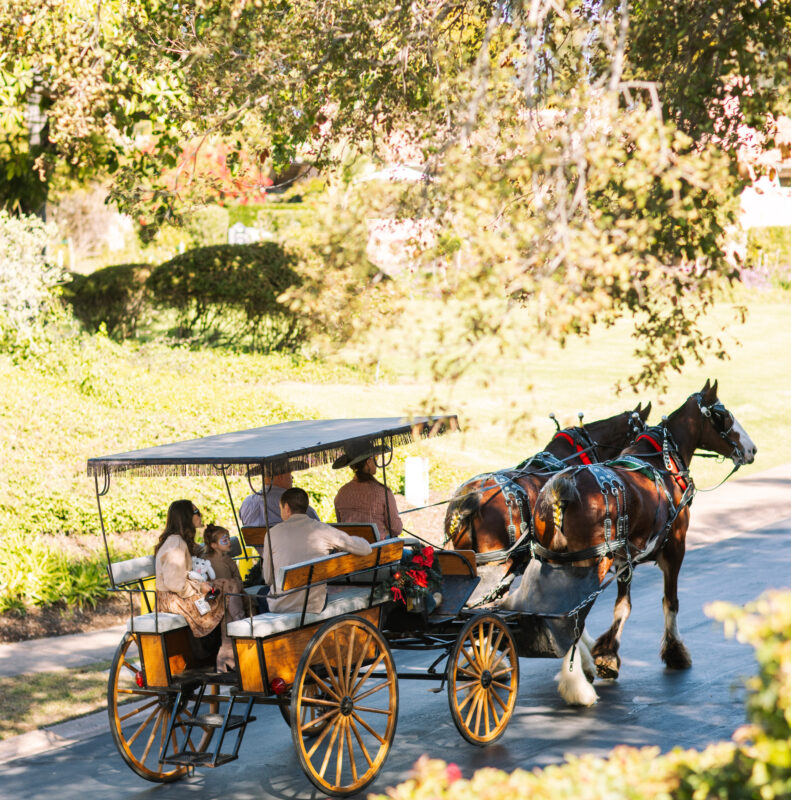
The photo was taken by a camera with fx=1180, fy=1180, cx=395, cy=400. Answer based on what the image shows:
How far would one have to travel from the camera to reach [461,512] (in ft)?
29.1

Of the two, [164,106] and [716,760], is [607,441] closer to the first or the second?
[716,760]

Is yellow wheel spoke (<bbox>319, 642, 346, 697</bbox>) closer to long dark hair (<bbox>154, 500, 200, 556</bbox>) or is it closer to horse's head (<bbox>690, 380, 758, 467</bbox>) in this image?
long dark hair (<bbox>154, 500, 200, 556</bbox>)

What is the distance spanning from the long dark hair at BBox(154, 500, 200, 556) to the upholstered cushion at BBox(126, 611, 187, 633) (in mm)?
390

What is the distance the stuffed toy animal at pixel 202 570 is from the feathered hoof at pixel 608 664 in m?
3.15

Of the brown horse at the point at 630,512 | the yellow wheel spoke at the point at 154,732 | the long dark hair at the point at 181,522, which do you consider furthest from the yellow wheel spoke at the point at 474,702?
the long dark hair at the point at 181,522

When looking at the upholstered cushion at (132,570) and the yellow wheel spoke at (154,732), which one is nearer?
the yellow wheel spoke at (154,732)

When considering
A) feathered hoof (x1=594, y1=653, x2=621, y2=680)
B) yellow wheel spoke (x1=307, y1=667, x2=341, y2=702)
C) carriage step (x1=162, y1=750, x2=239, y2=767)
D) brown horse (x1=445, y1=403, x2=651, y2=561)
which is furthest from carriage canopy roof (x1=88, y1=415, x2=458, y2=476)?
feathered hoof (x1=594, y1=653, x2=621, y2=680)

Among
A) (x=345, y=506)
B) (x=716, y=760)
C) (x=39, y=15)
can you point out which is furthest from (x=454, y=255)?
(x=39, y=15)

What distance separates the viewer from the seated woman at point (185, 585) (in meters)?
7.07

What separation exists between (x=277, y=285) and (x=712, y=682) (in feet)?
52.6

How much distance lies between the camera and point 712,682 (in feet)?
28.8

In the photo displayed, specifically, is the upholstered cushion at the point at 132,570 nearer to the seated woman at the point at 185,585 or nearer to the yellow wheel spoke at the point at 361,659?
the seated woman at the point at 185,585

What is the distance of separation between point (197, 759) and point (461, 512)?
299 cm

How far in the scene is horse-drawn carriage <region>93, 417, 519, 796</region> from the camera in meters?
6.71
